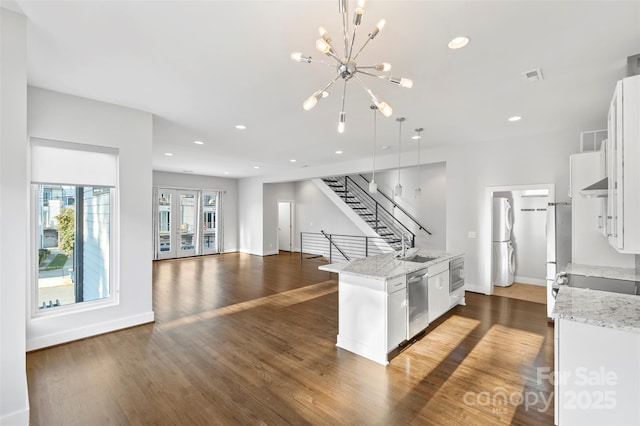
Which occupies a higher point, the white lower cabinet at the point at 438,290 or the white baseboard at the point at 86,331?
the white lower cabinet at the point at 438,290

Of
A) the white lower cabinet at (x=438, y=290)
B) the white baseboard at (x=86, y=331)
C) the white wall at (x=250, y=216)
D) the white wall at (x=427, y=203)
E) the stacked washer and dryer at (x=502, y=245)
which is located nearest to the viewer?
the white baseboard at (x=86, y=331)

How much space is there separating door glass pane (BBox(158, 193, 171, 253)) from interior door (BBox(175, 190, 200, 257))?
27 centimetres

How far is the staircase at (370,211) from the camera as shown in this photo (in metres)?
8.34

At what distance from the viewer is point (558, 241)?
4.22 metres

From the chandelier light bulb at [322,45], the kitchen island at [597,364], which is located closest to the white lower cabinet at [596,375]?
the kitchen island at [597,364]

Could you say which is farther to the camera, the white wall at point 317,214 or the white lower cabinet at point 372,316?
the white wall at point 317,214

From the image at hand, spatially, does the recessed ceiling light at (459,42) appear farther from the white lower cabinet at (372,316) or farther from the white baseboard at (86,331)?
the white baseboard at (86,331)

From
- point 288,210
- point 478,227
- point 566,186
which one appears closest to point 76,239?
point 478,227

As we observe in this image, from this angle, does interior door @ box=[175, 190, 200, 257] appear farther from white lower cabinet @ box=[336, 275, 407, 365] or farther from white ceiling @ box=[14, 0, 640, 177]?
white lower cabinet @ box=[336, 275, 407, 365]

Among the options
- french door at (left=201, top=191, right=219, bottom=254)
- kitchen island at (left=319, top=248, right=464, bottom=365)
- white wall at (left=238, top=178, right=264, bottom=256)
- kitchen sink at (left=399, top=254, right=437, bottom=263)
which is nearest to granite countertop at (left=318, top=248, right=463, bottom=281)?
kitchen island at (left=319, top=248, right=464, bottom=365)

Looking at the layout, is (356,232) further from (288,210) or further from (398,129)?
(398,129)

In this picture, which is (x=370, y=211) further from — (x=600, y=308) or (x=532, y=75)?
(x=600, y=308)

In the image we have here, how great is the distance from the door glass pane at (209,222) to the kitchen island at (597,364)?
10.3 meters

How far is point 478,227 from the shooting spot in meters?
5.55
